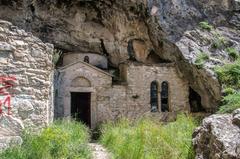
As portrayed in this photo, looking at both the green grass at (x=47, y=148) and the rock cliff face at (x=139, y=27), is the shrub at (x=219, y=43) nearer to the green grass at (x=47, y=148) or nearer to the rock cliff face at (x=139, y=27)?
the rock cliff face at (x=139, y=27)

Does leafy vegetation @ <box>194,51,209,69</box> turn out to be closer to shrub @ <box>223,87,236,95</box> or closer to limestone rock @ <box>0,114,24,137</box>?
shrub @ <box>223,87,236,95</box>

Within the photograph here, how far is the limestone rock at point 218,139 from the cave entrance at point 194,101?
9700mm

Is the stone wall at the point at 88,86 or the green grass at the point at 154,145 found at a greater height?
the stone wall at the point at 88,86

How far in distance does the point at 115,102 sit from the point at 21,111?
8098 millimetres

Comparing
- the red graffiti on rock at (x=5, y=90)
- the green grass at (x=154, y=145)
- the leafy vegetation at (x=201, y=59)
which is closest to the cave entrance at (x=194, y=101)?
the leafy vegetation at (x=201, y=59)

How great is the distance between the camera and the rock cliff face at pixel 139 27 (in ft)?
48.5

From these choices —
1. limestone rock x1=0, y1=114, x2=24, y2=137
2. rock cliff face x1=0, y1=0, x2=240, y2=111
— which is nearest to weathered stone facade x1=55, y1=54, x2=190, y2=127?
rock cliff face x1=0, y1=0, x2=240, y2=111

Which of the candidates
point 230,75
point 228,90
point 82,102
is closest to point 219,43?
point 230,75

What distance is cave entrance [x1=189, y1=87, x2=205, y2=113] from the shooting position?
1611 cm

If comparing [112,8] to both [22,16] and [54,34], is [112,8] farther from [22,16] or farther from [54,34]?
[22,16]

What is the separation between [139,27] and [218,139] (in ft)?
35.7

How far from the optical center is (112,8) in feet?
50.9

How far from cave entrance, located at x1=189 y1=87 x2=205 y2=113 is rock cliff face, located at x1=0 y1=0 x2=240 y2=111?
0.86 meters

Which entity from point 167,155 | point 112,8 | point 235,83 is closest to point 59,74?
point 112,8
